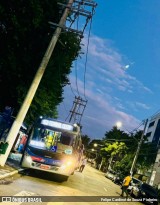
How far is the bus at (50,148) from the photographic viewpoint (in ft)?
55.8

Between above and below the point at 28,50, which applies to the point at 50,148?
below

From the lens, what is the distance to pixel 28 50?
22.4m

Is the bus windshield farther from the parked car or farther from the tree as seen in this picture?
the parked car

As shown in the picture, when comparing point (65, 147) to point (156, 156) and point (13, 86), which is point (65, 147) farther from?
point (156, 156)

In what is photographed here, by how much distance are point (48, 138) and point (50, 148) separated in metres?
0.61

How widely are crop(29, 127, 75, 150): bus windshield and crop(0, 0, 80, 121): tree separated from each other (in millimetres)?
5050

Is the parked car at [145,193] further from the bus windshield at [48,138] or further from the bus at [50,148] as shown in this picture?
the bus windshield at [48,138]

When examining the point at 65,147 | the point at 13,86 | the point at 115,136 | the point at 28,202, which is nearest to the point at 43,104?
the point at 13,86

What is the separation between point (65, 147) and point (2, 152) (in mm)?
3136

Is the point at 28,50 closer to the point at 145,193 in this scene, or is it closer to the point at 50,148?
the point at 50,148

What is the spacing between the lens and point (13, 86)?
23062mm

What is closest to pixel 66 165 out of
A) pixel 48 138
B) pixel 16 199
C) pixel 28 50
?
pixel 48 138

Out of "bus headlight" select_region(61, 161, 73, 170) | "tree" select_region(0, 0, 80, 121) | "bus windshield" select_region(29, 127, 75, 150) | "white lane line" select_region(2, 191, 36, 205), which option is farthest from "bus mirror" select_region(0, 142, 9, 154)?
"tree" select_region(0, 0, 80, 121)

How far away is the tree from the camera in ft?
65.6
